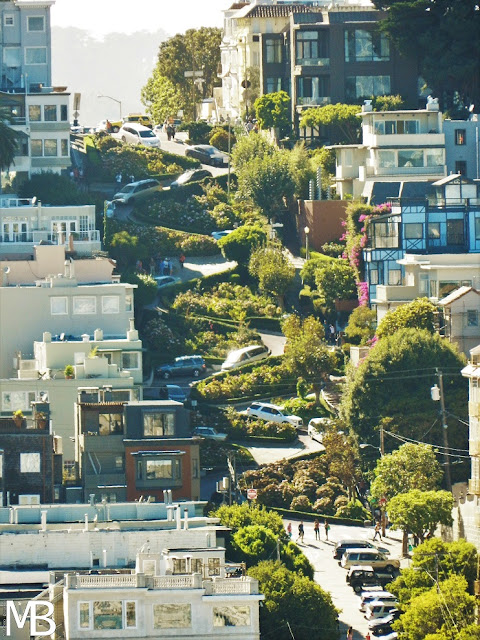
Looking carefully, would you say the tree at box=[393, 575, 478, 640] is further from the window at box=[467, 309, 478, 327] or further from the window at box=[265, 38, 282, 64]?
the window at box=[265, 38, 282, 64]

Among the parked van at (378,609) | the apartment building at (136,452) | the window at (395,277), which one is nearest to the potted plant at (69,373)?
the apartment building at (136,452)

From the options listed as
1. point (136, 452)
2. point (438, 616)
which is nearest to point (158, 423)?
point (136, 452)

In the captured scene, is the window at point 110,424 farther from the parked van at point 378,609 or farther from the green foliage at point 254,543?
the parked van at point 378,609

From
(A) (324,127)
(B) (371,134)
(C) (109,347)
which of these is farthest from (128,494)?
(A) (324,127)

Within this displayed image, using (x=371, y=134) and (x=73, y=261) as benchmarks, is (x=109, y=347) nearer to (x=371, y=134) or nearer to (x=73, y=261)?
(x=73, y=261)

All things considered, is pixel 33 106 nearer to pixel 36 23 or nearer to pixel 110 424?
pixel 36 23

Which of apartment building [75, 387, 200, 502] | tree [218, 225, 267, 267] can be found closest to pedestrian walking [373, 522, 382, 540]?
apartment building [75, 387, 200, 502]
